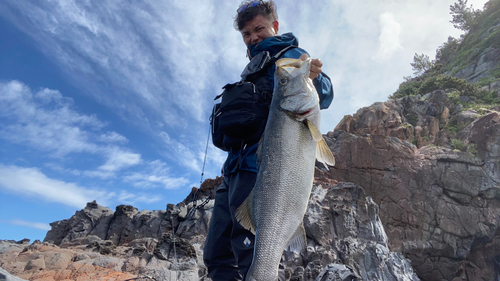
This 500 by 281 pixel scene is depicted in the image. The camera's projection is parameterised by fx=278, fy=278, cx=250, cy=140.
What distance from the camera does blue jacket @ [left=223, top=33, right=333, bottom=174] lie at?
281 centimetres

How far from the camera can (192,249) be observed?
33.2ft

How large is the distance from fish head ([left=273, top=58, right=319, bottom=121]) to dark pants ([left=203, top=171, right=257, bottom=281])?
0.77 meters

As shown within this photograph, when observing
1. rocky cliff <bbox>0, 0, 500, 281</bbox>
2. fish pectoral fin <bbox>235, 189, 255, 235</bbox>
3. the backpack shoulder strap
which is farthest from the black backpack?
rocky cliff <bbox>0, 0, 500, 281</bbox>

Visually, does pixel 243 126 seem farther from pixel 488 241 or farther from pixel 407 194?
pixel 488 241

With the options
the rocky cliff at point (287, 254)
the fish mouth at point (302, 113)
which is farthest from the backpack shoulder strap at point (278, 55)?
the rocky cliff at point (287, 254)

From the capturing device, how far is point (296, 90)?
256 cm

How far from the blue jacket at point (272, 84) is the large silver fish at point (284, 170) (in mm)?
325

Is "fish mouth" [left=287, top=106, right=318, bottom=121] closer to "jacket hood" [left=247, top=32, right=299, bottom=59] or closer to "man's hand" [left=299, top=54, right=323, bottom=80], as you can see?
"man's hand" [left=299, top=54, right=323, bottom=80]

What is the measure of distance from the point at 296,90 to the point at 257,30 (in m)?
1.41

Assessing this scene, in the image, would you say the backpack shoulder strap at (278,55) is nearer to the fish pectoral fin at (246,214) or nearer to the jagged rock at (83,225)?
the fish pectoral fin at (246,214)

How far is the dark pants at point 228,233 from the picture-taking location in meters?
2.61

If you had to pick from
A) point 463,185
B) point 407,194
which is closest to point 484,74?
point 463,185

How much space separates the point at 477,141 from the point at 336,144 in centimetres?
978

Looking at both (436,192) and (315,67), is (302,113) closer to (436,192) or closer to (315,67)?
(315,67)
